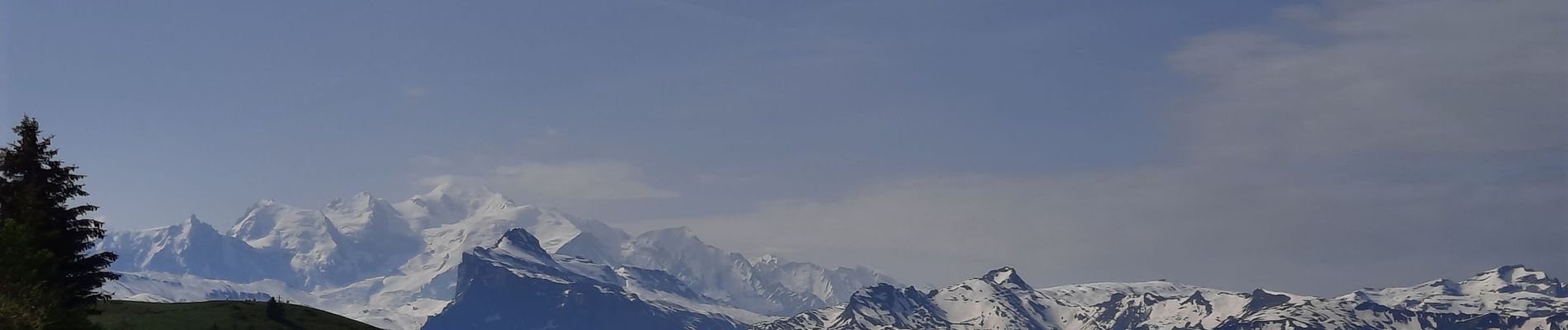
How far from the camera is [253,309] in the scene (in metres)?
146

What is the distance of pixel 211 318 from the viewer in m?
139

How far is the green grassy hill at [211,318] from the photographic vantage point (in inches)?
5310

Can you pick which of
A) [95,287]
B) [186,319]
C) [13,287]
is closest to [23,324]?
[13,287]

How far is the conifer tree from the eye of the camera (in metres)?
99.3

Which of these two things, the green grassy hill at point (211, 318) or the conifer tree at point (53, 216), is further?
the green grassy hill at point (211, 318)

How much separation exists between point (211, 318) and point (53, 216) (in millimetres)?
40131

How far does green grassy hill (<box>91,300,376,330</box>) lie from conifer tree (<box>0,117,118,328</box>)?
25.7m

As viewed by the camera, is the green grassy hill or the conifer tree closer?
the conifer tree

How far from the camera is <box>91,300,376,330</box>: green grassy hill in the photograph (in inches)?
5310

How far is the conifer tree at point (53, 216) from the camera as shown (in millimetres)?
99312

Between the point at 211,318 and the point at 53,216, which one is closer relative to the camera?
the point at 53,216

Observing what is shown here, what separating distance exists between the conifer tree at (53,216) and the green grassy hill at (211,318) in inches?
1013

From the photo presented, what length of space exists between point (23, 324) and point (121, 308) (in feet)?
200

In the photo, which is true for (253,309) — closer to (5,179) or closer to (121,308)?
(121,308)
